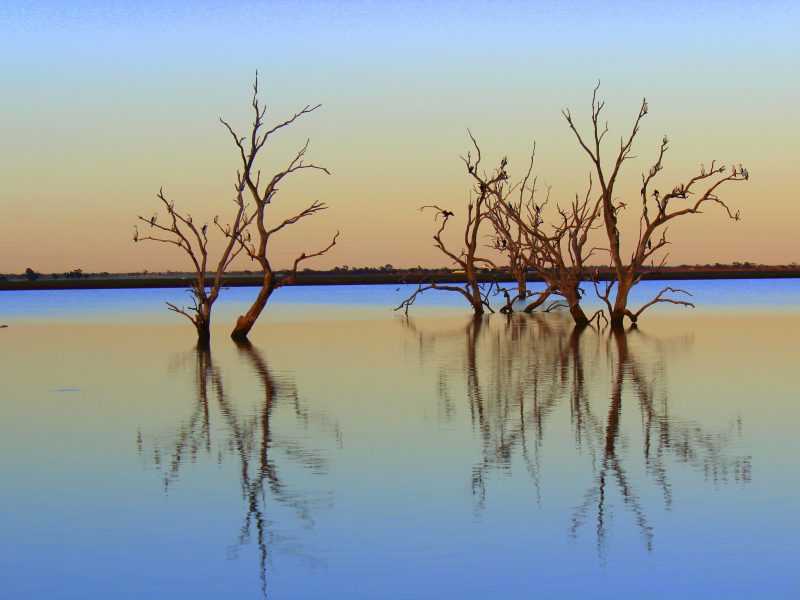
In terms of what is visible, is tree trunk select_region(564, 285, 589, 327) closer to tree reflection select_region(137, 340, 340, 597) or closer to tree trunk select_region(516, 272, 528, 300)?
tree trunk select_region(516, 272, 528, 300)

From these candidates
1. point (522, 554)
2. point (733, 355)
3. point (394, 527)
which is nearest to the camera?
point (522, 554)

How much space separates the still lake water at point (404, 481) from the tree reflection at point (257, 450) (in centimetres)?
3

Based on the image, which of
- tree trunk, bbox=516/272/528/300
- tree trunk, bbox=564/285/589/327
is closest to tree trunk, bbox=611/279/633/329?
tree trunk, bbox=564/285/589/327

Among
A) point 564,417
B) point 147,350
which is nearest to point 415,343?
point 147,350

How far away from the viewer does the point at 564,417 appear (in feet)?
48.3

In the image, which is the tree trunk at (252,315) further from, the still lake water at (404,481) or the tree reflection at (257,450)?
the tree reflection at (257,450)

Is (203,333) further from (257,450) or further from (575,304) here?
(257,450)

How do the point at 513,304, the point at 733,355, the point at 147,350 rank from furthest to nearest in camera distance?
the point at 513,304, the point at 147,350, the point at 733,355

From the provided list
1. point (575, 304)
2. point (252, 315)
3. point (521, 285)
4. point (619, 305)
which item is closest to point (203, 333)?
point (252, 315)

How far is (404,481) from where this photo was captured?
34.6ft

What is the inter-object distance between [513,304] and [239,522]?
44.5m

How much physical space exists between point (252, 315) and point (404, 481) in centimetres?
1975

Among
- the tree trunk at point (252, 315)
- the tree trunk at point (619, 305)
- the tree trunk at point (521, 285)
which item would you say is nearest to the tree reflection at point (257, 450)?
the tree trunk at point (252, 315)

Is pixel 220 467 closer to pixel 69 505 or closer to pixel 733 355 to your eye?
pixel 69 505
